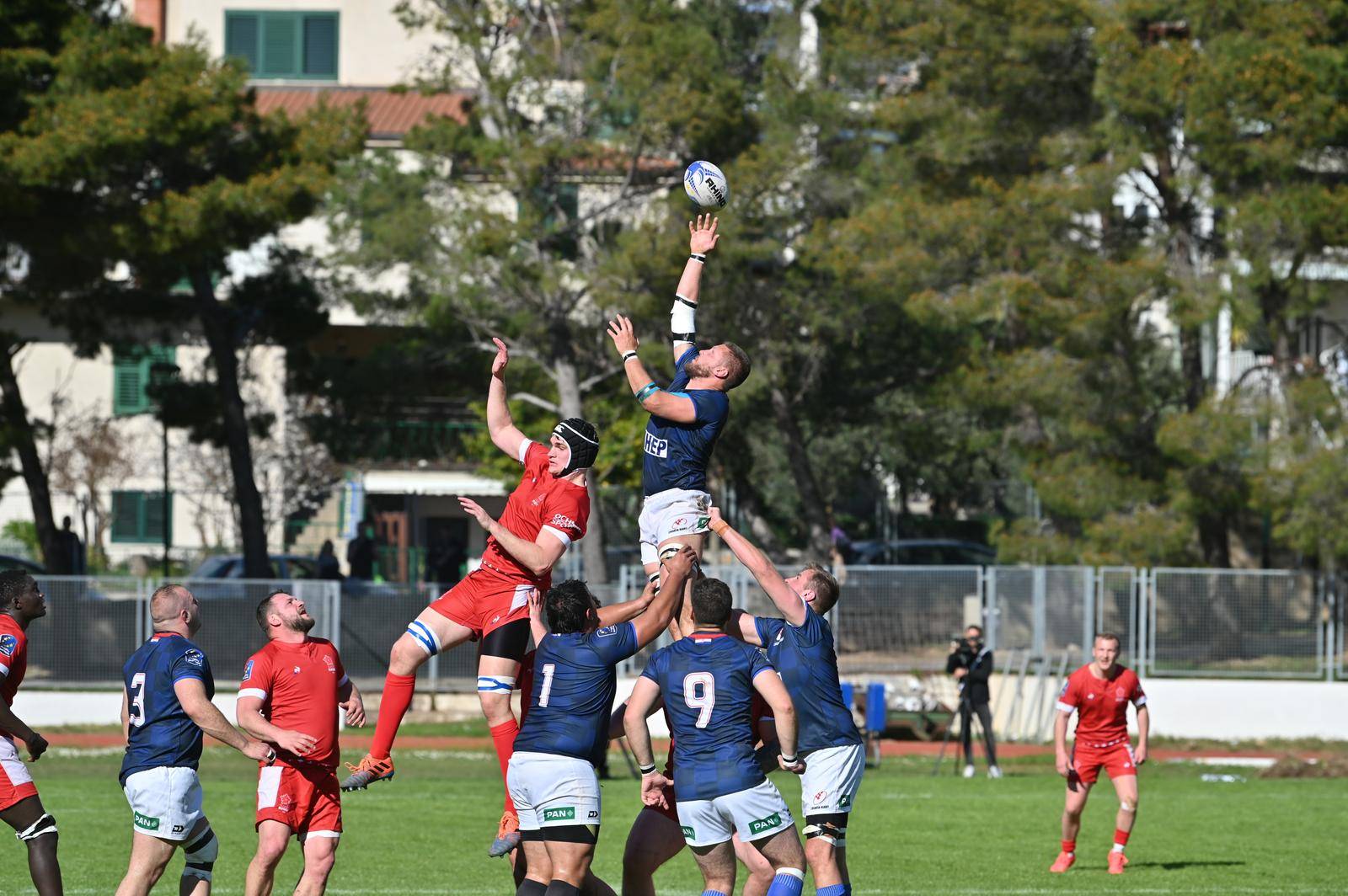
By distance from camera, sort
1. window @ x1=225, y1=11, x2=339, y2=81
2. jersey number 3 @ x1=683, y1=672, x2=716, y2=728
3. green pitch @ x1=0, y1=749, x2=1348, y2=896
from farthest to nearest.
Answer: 1. window @ x1=225, y1=11, x2=339, y2=81
2. green pitch @ x1=0, y1=749, x2=1348, y2=896
3. jersey number 3 @ x1=683, y1=672, x2=716, y2=728

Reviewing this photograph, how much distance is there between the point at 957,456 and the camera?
193ft

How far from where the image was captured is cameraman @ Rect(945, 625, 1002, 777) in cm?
2512

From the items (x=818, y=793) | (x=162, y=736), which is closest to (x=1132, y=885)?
(x=818, y=793)

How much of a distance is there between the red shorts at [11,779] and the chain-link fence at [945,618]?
18.1 meters

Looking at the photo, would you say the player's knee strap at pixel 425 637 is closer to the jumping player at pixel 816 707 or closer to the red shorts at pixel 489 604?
the red shorts at pixel 489 604

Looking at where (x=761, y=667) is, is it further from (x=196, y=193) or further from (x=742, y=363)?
(x=196, y=193)

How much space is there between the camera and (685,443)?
Result: 10820 mm

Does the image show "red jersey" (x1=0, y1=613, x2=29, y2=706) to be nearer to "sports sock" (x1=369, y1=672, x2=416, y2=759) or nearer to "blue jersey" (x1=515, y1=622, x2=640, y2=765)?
"sports sock" (x1=369, y1=672, x2=416, y2=759)

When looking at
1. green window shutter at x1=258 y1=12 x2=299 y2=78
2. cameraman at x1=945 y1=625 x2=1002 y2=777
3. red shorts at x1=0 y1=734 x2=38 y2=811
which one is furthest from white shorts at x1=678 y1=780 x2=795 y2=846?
green window shutter at x1=258 y1=12 x2=299 y2=78

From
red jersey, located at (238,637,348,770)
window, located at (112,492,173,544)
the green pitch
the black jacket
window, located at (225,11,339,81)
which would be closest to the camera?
red jersey, located at (238,637,348,770)

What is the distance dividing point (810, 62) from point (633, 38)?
6.19 m

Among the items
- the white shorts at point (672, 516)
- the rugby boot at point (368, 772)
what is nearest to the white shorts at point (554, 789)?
the rugby boot at point (368, 772)

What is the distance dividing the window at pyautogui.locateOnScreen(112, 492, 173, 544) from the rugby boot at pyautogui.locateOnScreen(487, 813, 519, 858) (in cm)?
4507

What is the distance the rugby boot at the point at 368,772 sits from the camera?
10.6 m
